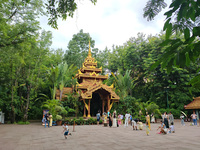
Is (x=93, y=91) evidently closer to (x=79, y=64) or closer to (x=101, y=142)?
(x=101, y=142)

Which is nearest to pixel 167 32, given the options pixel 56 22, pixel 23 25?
pixel 56 22

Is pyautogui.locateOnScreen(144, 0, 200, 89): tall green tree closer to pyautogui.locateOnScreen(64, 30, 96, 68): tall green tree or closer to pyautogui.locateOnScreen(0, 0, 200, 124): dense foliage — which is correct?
pyautogui.locateOnScreen(0, 0, 200, 124): dense foliage

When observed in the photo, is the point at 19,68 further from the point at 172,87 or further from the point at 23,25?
the point at 172,87

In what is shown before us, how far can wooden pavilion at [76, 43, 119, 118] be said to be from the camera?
790 inches

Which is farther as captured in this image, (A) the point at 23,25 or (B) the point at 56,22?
(A) the point at 23,25

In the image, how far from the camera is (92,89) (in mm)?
20266

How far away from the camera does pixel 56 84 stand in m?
21.3

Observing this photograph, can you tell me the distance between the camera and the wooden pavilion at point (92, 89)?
2008cm

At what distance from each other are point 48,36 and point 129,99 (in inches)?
542

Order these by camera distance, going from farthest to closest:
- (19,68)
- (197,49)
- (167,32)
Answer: (19,68), (167,32), (197,49)

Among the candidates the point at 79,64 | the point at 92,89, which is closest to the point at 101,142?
the point at 92,89

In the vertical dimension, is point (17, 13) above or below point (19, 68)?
above

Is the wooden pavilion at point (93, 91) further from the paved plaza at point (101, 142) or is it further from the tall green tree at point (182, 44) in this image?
the tall green tree at point (182, 44)

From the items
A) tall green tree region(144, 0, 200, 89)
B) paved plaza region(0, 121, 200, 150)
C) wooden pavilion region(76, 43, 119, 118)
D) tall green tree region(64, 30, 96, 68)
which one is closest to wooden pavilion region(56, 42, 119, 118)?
wooden pavilion region(76, 43, 119, 118)
